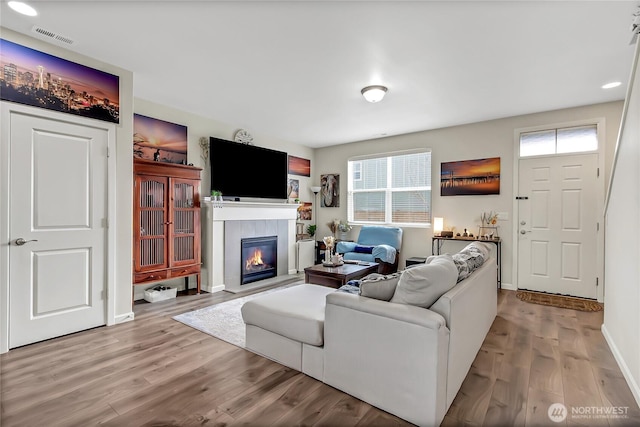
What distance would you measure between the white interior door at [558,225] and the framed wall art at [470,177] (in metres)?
0.36

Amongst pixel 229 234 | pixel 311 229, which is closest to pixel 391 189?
pixel 311 229

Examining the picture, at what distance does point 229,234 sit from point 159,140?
164 cm

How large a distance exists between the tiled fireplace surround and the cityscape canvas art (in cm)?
185

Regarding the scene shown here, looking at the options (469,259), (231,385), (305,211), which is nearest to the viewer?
(231,385)

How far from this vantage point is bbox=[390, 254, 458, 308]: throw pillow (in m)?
1.79

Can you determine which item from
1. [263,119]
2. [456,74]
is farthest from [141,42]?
[456,74]

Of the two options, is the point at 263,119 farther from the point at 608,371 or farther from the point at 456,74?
the point at 608,371

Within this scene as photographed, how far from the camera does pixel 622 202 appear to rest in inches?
93.0

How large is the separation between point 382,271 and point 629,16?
3.87 metres

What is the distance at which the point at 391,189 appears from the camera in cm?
595

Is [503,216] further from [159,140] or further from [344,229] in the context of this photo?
[159,140]

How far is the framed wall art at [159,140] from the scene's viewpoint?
13.1 ft

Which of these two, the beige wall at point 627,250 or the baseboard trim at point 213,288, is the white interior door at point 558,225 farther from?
the baseboard trim at point 213,288

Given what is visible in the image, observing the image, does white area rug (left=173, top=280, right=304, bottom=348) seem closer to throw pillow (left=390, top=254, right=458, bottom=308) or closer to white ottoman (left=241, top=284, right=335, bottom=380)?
white ottoman (left=241, top=284, right=335, bottom=380)
